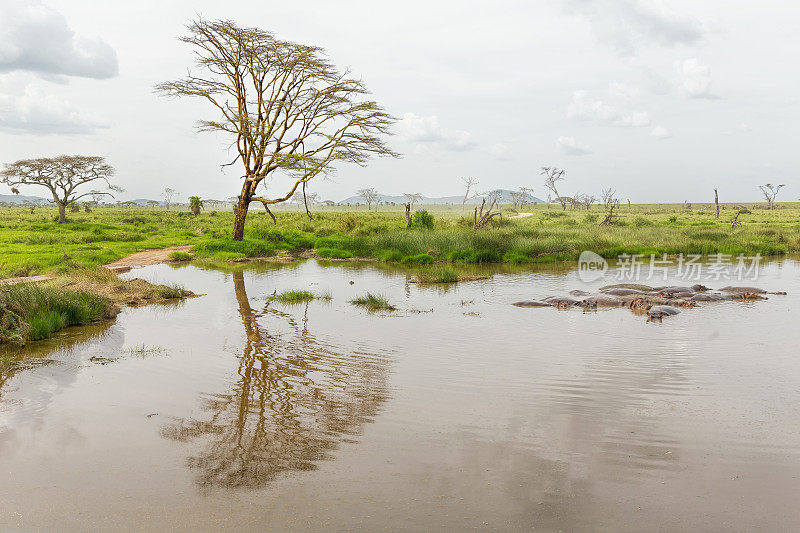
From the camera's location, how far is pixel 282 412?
590cm

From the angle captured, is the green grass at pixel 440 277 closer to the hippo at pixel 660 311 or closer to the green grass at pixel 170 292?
the hippo at pixel 660 311

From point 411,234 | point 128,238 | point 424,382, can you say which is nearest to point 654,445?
point 424,382

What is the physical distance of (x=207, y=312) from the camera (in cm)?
1207

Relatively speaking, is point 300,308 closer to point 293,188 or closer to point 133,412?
point 133,412

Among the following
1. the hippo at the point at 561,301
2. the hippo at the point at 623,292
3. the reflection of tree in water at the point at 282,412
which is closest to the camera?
the reflection of tree in water at the point at 282,412

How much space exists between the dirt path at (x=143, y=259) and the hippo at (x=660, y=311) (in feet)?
54.5

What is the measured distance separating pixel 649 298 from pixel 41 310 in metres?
12.6

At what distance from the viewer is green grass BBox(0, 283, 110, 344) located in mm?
8797

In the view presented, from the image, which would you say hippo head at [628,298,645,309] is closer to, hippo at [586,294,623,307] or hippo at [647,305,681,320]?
hippo at [586,294,623,307]

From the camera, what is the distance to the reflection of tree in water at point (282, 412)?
4.67 metres

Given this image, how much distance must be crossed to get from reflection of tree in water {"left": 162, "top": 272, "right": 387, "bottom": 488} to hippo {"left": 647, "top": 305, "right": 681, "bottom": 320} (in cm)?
634

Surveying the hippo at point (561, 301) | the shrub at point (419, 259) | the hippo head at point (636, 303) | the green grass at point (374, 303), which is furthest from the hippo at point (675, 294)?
the shrub at point (419, 259)

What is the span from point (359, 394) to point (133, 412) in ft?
7.86

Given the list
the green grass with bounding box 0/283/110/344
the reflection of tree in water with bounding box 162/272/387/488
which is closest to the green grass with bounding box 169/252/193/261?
the green grass with bounding box 0/283/110/344
